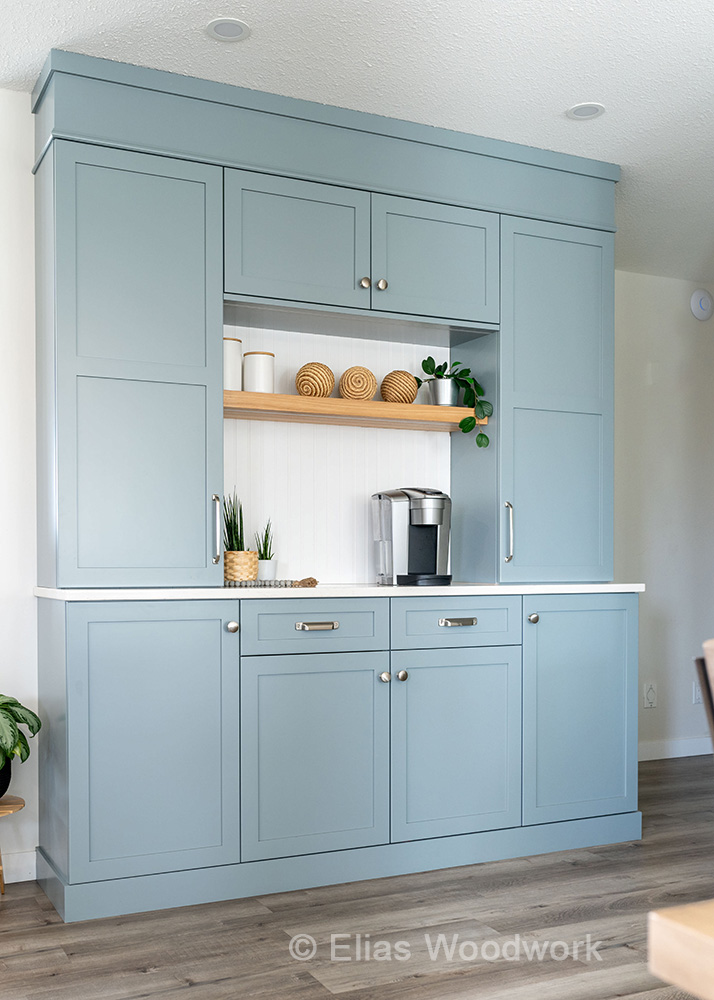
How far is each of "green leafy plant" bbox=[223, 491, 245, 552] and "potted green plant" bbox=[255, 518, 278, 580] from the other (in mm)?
99

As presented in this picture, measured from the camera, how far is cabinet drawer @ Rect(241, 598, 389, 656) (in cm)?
305

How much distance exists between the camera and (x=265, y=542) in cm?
349

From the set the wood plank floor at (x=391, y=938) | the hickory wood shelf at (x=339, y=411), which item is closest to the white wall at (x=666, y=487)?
the hickory wood shelf at (x=339, y=411)

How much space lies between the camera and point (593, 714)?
12.0ft

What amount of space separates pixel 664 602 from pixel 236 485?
2.82 meters

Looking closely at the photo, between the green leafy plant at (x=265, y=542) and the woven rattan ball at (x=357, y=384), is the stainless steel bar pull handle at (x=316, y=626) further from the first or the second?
the woven rattan ball at (x=357, y=384)

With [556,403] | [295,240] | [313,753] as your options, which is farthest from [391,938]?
[295,240]

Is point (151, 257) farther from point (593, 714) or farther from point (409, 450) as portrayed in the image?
point (593, 714)

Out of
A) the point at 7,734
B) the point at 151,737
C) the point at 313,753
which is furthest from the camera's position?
the point at 313,753

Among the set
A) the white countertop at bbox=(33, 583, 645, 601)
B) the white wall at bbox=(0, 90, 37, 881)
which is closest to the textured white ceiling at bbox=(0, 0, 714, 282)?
the white wall at bbox=(0, 90, 37, 881)

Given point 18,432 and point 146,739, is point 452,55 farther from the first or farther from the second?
point 146,739

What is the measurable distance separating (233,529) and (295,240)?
1019 mm

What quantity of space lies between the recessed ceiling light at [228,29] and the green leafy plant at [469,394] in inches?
51.9

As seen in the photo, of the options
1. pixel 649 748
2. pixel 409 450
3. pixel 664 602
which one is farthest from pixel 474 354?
pixel 649 748
